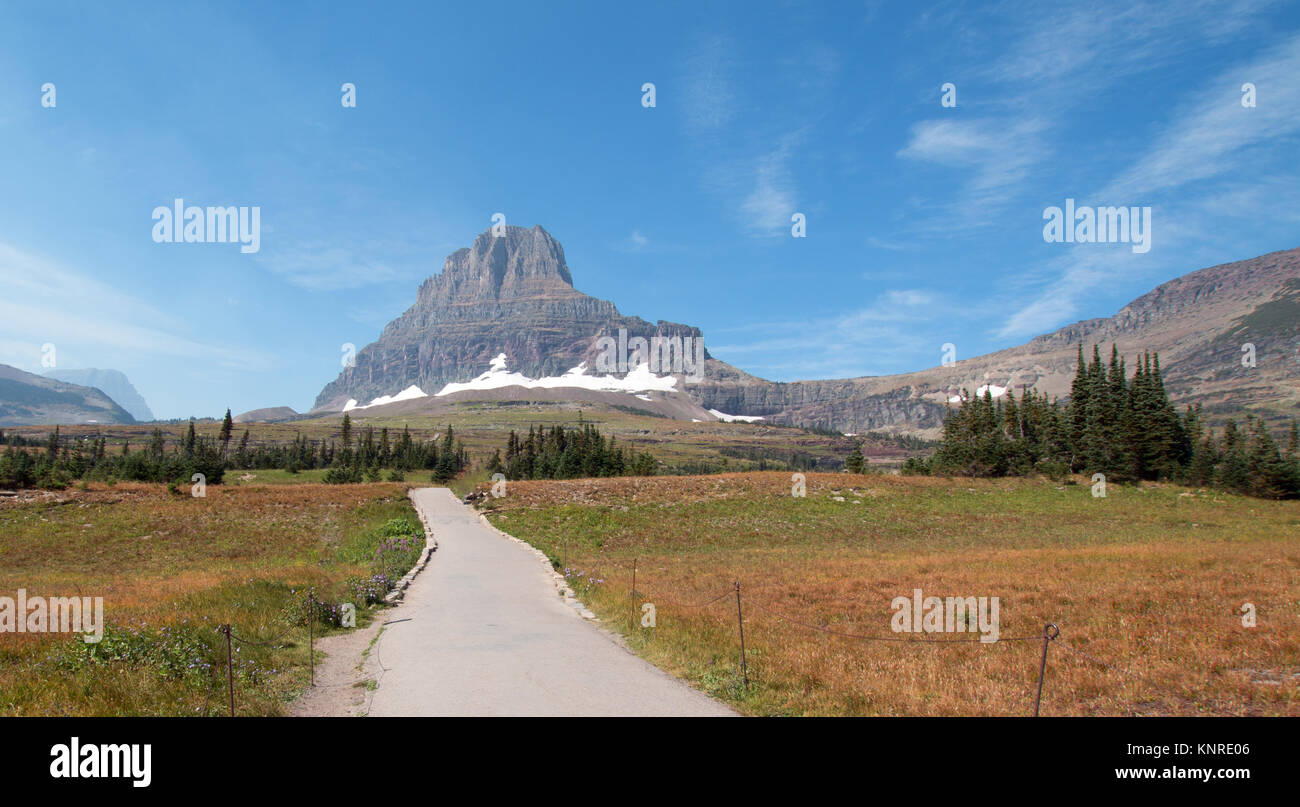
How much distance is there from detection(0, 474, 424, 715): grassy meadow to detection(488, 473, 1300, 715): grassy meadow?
758cm

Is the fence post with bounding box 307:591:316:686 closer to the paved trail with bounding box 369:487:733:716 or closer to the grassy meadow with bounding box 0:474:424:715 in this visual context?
the grassy meadow with bounding box 0:474:424:715

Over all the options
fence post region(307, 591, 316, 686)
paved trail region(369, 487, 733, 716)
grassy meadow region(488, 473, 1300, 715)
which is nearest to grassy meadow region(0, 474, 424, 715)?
fence post region(307, 591, 316, 686)

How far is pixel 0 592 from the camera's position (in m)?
20.0

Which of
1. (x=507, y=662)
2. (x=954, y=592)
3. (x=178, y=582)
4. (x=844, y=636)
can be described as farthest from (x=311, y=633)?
(x=954, y=592)

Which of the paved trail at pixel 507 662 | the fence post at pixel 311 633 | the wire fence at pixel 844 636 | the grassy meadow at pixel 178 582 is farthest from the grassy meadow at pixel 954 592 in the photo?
the grassy meadow at pixel 178 582

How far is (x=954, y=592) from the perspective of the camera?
20.0m

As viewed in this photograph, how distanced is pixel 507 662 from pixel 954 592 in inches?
585

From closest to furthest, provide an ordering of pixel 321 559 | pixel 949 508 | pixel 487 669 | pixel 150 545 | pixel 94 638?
pixel 94 638
pixel 487 669
pixel 321 559
pixel 150 545
pixel 949 508

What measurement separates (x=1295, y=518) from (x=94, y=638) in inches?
2372

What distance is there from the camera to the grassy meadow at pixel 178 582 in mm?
9188

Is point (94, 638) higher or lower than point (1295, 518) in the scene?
higher

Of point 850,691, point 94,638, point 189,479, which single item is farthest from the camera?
point 189,479
